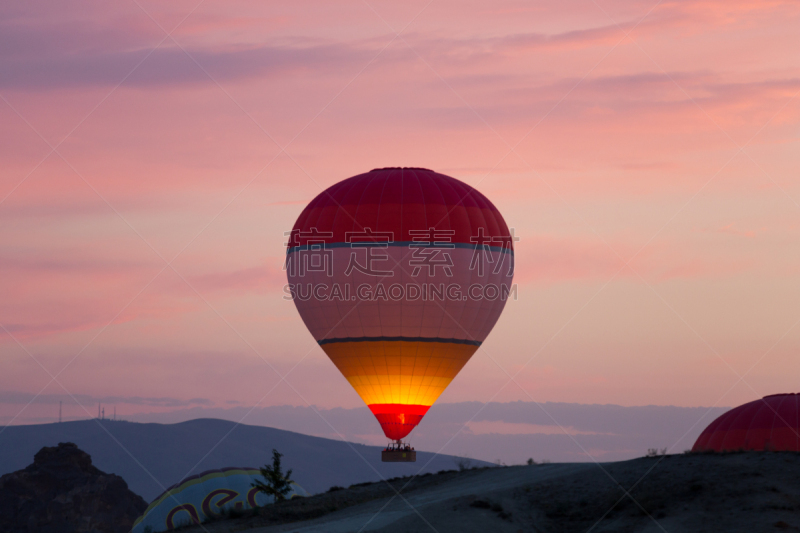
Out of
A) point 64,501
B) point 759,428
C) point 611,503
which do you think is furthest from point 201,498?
point 64,501

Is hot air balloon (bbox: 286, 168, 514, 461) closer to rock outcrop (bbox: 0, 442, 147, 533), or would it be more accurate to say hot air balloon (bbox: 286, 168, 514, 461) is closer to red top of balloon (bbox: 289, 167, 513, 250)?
red top of balloon (bbox: 289, 167, 513, 250)

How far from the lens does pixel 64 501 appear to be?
101688 mm

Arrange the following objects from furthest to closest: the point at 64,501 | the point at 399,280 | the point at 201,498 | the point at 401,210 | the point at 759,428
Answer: the point at 64,501 → the point at 201,498 → the point at 399,280 → the point at 401,210 → the point at 759,428

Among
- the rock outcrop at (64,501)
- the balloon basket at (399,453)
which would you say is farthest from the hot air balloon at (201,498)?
the rock outcrop at (64,501)

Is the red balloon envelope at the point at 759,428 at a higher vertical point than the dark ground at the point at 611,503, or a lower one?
higher

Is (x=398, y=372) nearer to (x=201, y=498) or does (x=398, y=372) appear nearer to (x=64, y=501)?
(x=201, y=498)

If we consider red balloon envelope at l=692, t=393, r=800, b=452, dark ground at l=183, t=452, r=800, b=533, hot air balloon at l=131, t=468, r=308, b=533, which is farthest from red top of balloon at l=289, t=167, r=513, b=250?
hot air balloon at l=131, t=468, r=308, b=533

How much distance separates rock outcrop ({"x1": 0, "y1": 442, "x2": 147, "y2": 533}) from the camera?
101000mm

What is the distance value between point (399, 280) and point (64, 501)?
6561 centimetres

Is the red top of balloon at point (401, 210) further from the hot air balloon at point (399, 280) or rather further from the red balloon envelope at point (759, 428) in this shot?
the red balloon envelope at point (759, 428)

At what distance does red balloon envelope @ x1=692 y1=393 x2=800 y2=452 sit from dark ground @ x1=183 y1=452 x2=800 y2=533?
937 cm

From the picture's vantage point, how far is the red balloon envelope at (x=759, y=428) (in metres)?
42.7

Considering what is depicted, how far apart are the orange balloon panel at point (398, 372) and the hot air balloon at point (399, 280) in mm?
46

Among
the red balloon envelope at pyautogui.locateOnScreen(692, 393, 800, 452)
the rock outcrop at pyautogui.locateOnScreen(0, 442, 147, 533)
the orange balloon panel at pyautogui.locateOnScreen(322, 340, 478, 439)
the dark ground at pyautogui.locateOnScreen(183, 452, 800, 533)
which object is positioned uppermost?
the rock outcrop at pyautogui.locateOnScreen(0, 442, 147, 533)
